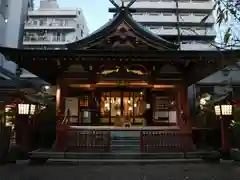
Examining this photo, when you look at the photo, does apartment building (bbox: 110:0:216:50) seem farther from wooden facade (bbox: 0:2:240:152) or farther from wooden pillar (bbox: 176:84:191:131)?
wooden pillar (bbox: 176:84:191:131)

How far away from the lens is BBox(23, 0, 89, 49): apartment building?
145 feet

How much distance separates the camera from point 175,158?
11.6 meters

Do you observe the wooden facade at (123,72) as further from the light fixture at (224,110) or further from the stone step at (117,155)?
the light fixture at (224,110)

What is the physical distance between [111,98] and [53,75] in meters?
5.31

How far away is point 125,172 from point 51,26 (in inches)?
1709

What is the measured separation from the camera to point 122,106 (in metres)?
19.5

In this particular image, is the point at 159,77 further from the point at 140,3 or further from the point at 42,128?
the point at 140,3

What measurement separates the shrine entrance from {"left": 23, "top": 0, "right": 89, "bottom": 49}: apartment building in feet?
87.7

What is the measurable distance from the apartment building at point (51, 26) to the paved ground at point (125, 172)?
3597 centimetres

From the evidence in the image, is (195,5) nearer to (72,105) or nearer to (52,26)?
(52,26)

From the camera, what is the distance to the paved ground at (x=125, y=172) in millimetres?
8242

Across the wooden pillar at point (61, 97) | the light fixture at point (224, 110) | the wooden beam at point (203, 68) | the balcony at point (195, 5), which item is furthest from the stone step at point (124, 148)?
the balcony at point (195, 5)

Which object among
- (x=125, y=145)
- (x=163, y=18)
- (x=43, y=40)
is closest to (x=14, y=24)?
(x=43, y=40)

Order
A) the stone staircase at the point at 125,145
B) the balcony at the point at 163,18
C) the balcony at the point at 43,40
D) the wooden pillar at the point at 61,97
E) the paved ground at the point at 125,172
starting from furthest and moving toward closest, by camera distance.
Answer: the balcony at the point at 163,18, the balcony at the point at 43,40, the wooden pillar at the point at 61,97, the stone staircase at the point at 125,145, the paved ground at the point at 125,172
